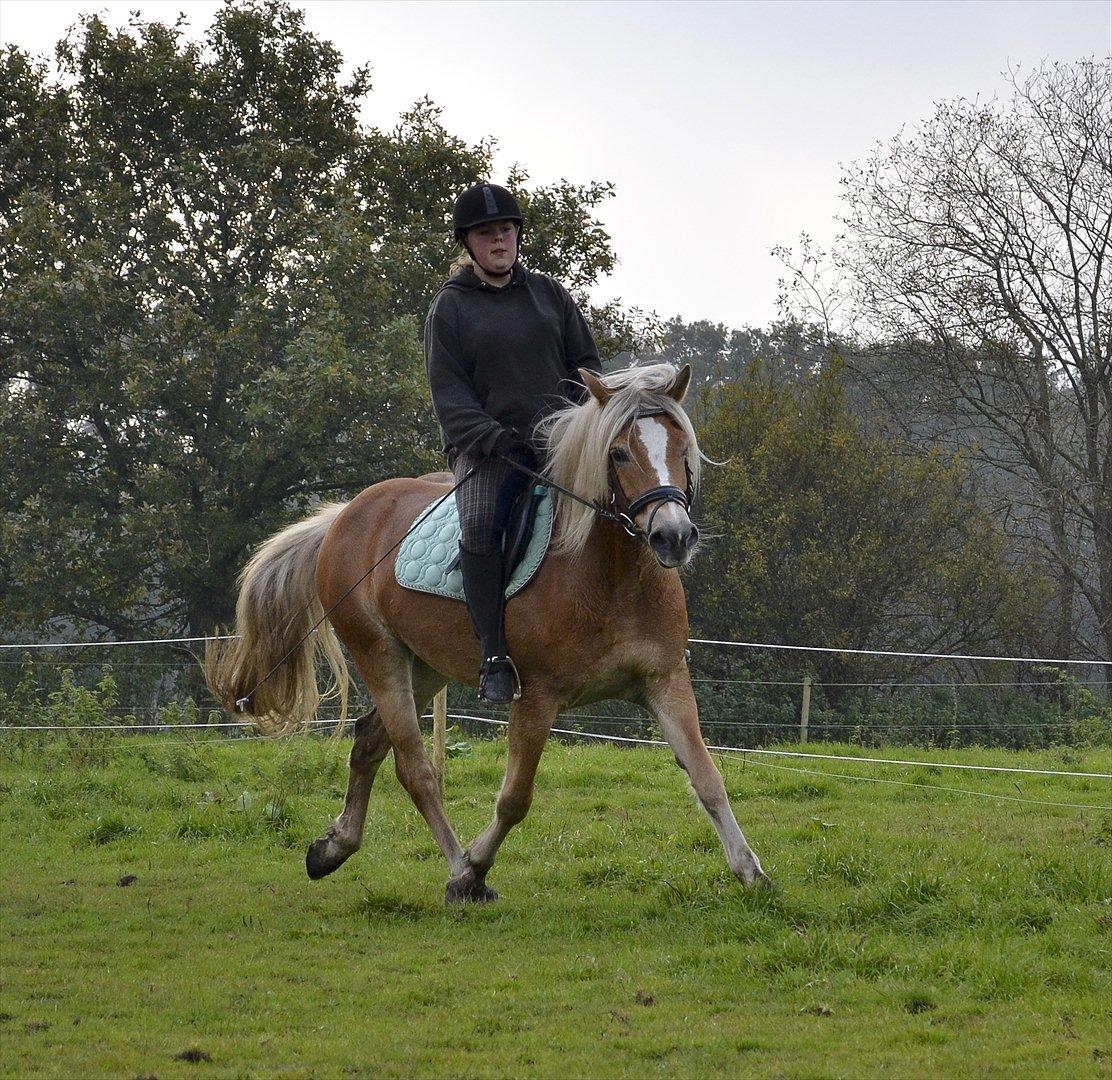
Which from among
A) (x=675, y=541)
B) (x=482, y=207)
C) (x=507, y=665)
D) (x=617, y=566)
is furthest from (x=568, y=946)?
(x=482, y=207)

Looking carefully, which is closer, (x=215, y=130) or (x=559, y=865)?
(x=559, y=865)

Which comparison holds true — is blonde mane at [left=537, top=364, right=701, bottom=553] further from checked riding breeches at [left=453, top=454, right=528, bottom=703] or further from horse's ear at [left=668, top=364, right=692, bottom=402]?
checked riding breeches at [left=453, top=454, right=528, bottom=703]

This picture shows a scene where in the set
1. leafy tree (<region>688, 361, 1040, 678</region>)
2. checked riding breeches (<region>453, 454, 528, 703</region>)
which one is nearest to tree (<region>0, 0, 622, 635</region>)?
leafy tree (<region>688, 361, 1040, 678</region>)

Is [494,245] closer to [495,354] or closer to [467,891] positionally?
[495,354]

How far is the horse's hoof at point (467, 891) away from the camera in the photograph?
6.30 metres

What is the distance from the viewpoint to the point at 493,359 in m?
6.42

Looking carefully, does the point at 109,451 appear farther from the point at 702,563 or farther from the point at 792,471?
the point at 792,471

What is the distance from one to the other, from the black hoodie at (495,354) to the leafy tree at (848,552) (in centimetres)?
2237

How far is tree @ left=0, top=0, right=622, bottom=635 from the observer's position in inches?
910

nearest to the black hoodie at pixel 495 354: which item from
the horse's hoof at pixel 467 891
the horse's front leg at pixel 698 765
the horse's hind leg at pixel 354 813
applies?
the horse's front leg at pixel 698 765

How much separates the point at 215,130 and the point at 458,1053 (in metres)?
Result: 24.7

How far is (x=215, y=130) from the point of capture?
26.0 m

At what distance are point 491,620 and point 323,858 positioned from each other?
5.86ft

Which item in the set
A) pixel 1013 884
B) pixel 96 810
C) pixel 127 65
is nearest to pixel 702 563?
pixel 127 65
